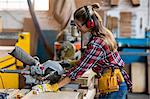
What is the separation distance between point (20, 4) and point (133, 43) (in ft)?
6.45

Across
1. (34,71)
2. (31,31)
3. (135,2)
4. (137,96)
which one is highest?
(135,2)

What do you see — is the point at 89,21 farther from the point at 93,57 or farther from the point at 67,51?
the point at 67,51

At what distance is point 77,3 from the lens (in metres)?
4.87

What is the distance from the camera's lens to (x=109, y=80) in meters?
1.90

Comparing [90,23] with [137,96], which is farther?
[137,96]

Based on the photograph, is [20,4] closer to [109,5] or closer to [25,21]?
[25,21]

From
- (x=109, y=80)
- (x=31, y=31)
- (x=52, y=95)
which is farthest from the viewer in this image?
(x=31, y=31)

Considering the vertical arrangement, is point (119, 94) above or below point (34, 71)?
below

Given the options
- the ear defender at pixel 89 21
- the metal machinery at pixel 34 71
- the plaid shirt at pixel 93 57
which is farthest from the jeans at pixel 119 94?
the ear defender at pixel 89 21

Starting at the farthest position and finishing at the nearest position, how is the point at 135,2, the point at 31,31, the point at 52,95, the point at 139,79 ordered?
the point at 31,31 < the point at 135,2 < the point at 139,79 < the point at 52,95

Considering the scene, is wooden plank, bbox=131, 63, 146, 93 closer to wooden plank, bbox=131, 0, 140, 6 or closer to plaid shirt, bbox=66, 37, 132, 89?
wooden plank, bbox=131, 0, 140, 6

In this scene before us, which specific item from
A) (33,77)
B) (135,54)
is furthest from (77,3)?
(33,77)

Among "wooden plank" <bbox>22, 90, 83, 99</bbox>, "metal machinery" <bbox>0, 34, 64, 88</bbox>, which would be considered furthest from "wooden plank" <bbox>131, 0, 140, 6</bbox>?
"wooden plank" <bbox>22, 90, 83, 99</bbox>

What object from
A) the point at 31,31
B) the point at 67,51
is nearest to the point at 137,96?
the point at 67,51
